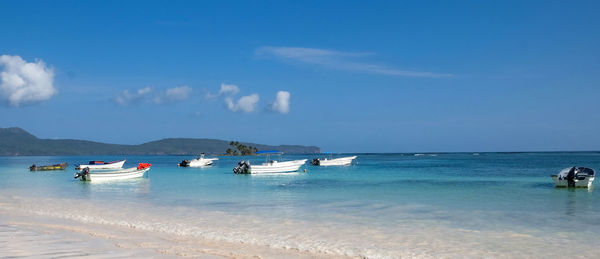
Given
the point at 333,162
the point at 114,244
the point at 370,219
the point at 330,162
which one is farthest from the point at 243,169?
the point at 114,244

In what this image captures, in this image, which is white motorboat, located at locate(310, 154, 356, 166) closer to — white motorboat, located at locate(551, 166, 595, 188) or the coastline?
white motorboat, located at locate(551, 166, 595, 188)

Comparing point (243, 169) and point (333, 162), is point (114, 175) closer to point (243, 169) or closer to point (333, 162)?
point (243, 169)

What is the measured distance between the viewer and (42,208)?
20.4 meters

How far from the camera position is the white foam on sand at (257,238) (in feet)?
35.2

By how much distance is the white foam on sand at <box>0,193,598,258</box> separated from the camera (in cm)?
1074

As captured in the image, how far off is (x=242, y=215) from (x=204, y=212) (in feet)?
6.27

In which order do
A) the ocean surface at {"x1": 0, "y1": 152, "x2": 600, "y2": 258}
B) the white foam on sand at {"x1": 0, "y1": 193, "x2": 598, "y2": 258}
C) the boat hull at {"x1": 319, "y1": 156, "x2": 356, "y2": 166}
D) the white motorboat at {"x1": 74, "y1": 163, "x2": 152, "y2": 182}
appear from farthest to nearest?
the boat hull at {"x1": 319, "y1": 156, "x2": 356, "y2": 166}
the white motorboat at {"x1": 74, "y1": 163, "x2": 152, "y2": 182}
the ocean surface at {"x1": 0, "y1": 152, "x2": 600, "y2": 258}
the white foam on sand at {"x1": 0, "y1": 193, "x2": 598, "y2": 258}

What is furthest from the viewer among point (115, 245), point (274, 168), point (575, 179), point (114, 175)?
point (274, 168)

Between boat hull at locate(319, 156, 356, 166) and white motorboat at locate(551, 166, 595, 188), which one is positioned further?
boat hull at locate(319, 156, 356, 166)

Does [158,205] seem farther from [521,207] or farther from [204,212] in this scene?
[521,207]

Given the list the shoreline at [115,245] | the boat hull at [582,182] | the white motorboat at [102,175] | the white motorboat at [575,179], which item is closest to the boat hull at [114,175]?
the white motorboat at [102,175]

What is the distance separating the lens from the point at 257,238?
42.5 ft

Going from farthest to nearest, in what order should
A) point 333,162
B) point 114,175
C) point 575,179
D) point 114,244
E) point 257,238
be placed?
point 333,162 < point 114,175 < point 575,179 < point 257,238 < point 114,244

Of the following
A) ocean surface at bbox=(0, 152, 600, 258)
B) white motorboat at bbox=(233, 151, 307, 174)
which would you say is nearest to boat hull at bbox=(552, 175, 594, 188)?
ocean surface at bbox=(0, 152, 600, 258)
